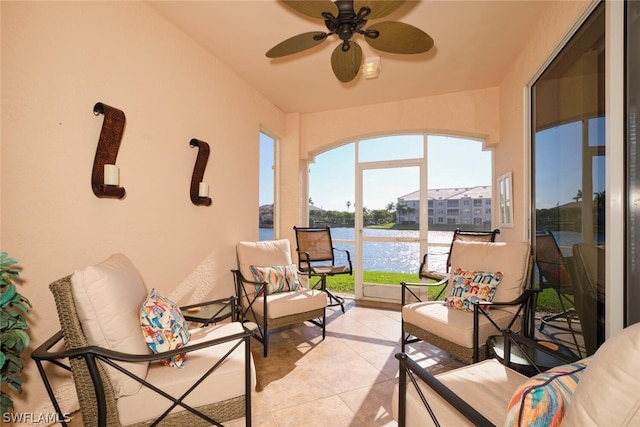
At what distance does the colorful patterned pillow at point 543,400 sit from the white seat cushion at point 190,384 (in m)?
1.18

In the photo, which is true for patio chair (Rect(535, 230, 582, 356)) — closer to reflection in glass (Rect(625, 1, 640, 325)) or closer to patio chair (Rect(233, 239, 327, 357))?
reflection in glass (Rect(625, 1, 640, 325))

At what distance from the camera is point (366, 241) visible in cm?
466

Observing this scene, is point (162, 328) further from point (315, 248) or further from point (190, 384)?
point (315, 248)

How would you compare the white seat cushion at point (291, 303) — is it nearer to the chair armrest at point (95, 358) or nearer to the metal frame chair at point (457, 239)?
the chair armrest at point (95, 358)

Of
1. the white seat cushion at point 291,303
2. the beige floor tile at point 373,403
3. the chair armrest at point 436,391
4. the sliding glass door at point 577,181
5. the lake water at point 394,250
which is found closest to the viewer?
the chair armrest at point 436,391

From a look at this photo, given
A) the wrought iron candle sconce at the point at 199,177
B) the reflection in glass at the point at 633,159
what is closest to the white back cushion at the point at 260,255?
the wrought iron candle sconce at the point at 199,177

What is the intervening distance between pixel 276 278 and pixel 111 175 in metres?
1.68

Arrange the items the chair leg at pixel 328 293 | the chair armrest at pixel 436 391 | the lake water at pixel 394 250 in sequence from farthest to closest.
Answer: the lake water at pixel 394 250, the chair leg at pixel 328 293, the chair armrest at pixel 436 391

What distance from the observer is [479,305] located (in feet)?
6.55

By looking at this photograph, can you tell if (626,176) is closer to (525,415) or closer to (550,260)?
(550,260)

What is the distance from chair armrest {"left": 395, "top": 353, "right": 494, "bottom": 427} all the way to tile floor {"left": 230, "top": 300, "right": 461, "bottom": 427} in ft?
2.32

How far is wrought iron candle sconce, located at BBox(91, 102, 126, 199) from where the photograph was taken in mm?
1943

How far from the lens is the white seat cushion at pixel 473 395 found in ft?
3.79

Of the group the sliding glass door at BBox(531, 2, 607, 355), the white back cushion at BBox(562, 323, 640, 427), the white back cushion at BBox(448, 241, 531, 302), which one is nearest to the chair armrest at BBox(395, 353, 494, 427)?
the white back cushion at BBox(562, 323, 640, 427)
